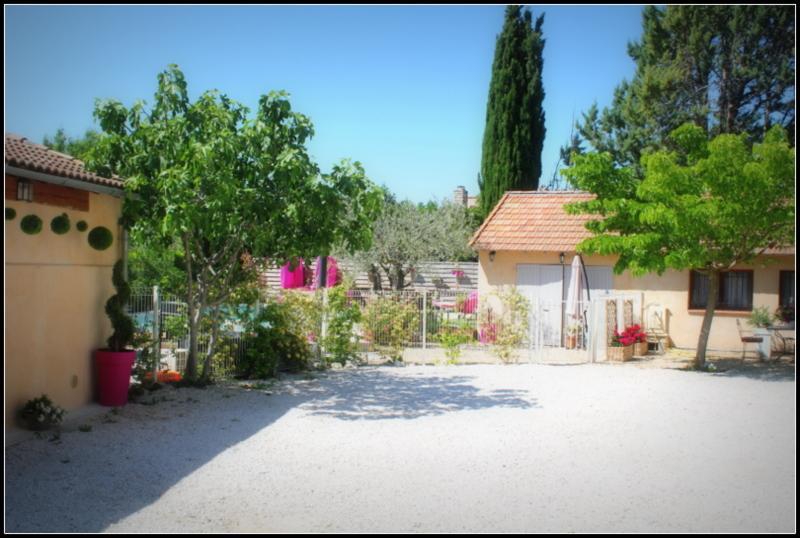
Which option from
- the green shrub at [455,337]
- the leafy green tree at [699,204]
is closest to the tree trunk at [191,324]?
the green shrub at [455,337]

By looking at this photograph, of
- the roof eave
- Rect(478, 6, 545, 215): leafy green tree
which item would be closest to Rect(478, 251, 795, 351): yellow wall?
Rect(478, 6, 545, 215): leafy green tree

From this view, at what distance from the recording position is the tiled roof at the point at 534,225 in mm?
18359

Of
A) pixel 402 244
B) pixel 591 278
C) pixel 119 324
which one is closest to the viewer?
pixel 119 324

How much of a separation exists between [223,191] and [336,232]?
91.5 inches

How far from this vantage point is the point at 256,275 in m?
12.2

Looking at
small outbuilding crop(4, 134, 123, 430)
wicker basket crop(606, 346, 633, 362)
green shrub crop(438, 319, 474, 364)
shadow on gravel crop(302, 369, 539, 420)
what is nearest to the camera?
small outbuilding crop(4, 134, 123, 430)

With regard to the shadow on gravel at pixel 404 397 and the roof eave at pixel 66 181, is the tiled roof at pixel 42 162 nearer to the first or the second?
the roof eave at pixel 66 181

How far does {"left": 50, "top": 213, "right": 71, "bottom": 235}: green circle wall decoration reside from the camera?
8438mm

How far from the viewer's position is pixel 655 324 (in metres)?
17.5

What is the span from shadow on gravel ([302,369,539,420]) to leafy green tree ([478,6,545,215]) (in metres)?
14.2

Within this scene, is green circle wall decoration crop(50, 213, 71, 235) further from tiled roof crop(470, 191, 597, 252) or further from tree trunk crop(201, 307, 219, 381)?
tiled roof crop(470, 191, 597, 252)

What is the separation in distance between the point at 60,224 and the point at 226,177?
2152 millimetres

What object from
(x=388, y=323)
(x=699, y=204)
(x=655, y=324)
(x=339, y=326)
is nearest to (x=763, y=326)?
(x=655, y=324)

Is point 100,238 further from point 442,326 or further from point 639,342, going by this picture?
point 639,342
